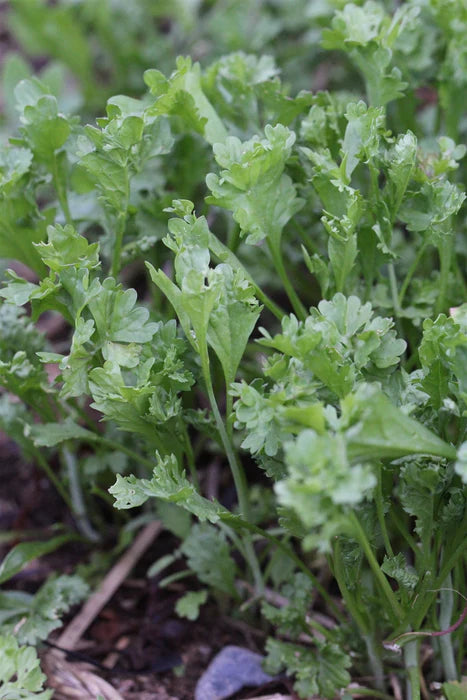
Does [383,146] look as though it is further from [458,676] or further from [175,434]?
[458,676]

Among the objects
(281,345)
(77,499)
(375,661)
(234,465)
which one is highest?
(281,345)

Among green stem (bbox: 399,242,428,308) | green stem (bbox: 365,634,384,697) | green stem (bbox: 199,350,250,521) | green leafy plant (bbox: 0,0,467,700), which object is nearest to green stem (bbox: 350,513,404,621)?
green leafy plant (bbox: 0,0,467,700)

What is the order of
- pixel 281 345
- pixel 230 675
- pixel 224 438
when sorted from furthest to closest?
pixel 230 675 → pixel 224 438 → pixel 281 345

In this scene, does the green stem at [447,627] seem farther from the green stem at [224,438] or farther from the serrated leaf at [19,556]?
the serrated leaf at [19,556]

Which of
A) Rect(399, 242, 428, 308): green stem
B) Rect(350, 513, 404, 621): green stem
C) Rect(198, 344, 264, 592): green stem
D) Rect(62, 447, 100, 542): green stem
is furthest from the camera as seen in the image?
Rect(62, 447, 100, 542): green stem

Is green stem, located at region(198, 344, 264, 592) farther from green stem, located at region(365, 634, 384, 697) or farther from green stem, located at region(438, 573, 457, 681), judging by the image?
green stem, located at region(438, 573, 457, 681)

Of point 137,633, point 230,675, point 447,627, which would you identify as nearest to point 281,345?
point 447,627

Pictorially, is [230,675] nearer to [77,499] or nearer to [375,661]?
[375,661]
